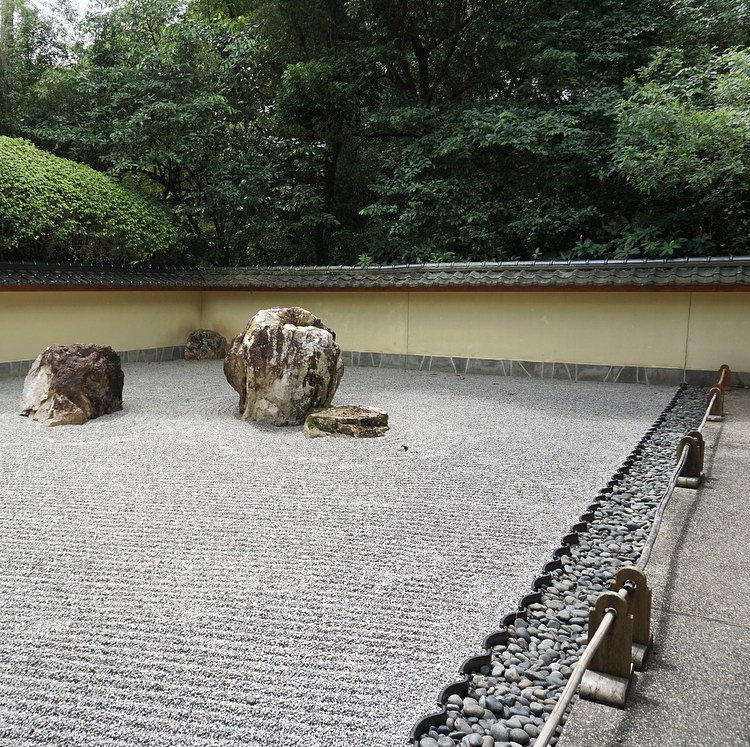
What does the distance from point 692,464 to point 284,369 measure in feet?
12.2

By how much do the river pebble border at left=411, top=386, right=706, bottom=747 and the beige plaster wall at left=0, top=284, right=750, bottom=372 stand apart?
17.9ft

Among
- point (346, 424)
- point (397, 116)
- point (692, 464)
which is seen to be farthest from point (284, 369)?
point (397, 116)

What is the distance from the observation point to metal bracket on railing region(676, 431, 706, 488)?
13.3 ft

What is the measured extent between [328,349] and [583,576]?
3867 millimetres

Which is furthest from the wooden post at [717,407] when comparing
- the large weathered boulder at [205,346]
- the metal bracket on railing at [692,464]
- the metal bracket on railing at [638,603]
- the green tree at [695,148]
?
the large weathered boulder at [205,346]

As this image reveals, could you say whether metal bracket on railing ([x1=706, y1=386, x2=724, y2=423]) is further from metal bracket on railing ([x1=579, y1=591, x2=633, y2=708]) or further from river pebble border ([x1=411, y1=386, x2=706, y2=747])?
metal bracket on railing ([x1=579, y1=591, x2=633, y2=708])

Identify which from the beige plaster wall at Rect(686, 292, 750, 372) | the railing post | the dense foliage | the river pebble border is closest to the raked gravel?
the river pebble border

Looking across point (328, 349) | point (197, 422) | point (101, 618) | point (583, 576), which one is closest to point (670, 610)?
point (583, 576)

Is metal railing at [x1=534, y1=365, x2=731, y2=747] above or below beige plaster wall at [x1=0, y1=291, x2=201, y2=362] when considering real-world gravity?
below

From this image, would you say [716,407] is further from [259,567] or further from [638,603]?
[259,567]

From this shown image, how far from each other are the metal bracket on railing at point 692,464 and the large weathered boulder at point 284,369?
343 cm

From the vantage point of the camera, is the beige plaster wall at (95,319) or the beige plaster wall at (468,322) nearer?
the beige plaster wall at (468,322)

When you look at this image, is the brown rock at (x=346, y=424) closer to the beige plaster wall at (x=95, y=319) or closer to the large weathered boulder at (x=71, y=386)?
the large weathered boulder at (x=71, y=386)

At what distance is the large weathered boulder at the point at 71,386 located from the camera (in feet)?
20.0
